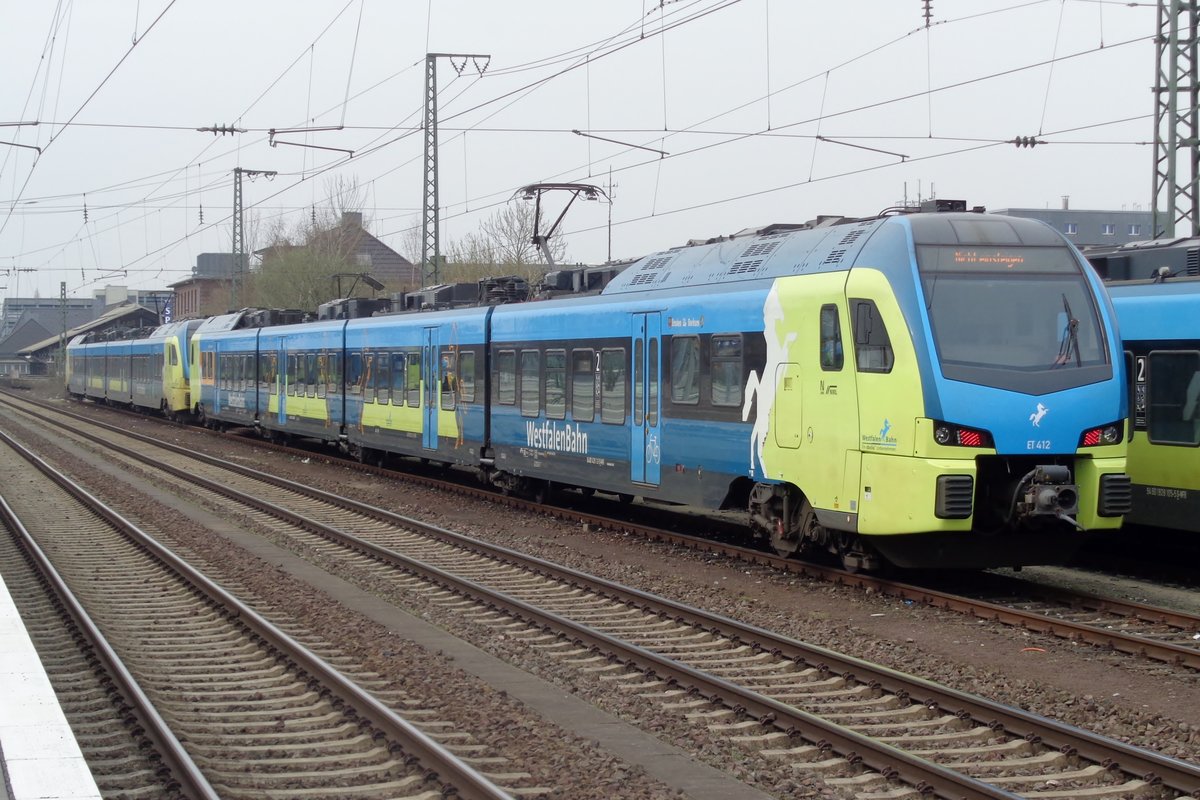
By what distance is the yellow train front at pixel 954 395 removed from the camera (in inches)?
A: 411

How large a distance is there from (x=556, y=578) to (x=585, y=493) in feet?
21.8

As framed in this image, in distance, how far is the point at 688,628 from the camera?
10.2 metres

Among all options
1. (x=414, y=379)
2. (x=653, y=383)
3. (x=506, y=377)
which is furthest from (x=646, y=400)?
(x=414, y=379)

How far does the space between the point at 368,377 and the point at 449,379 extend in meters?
4.81

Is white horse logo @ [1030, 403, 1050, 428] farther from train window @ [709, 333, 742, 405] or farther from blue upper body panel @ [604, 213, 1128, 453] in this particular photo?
train window @ [709, 333, 742, 405]

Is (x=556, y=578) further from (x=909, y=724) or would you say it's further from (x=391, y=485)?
(x=391, y=485)

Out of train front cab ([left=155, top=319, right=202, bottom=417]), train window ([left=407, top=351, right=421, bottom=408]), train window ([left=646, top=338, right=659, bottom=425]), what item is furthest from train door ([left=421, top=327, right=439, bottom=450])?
train front cab ([left=155, top=319, right=202, bottom=417])

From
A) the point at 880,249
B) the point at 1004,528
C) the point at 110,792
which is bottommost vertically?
the point at 110,792

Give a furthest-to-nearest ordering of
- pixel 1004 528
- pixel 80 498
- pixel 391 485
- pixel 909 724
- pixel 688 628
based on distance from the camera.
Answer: pixel 391 485, pixel 80 498, pixel 1004 528, pixel 688 628, pixel 909 724

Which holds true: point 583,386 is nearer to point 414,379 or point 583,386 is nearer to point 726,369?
point 726,369

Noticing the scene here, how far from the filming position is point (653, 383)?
14.6 meters

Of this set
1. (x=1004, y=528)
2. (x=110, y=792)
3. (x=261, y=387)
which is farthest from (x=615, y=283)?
(x=261, y=387)

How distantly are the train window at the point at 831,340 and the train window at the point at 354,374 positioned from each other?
15.6 metres

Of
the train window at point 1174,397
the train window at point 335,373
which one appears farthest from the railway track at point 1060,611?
the train window at point 335,373
